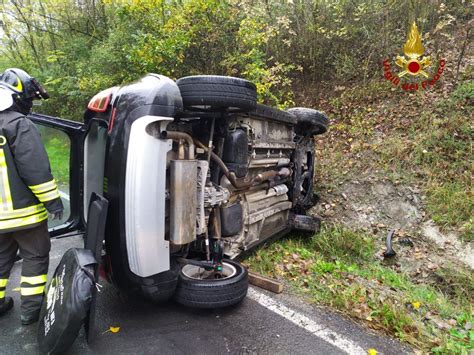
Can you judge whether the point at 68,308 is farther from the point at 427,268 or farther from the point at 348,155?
the point at 348,155

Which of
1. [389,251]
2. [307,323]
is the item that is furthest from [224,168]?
[389,251]

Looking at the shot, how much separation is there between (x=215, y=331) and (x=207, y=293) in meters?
0.26

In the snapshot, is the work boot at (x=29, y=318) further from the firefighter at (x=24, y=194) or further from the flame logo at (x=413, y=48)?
the flame logo at (x=413, y=48)

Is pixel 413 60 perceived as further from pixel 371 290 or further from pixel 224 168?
pixel 224 168

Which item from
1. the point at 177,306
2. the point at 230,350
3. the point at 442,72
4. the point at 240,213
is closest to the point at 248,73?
the point at 442,72

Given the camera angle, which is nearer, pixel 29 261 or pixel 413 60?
pixel 29 261

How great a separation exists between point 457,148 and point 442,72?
2.12 meters

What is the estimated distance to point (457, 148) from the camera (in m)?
5.21

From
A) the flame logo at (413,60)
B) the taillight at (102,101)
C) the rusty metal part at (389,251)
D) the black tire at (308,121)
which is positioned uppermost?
the flame logo at (413,60)

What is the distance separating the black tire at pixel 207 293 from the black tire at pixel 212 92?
4.29 ft

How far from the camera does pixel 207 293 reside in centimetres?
260

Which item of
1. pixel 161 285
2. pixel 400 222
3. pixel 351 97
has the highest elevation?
pixel 351 97

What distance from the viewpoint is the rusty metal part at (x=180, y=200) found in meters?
2.49

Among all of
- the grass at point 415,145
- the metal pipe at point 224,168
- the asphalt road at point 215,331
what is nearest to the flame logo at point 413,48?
the grass at point 415,145
